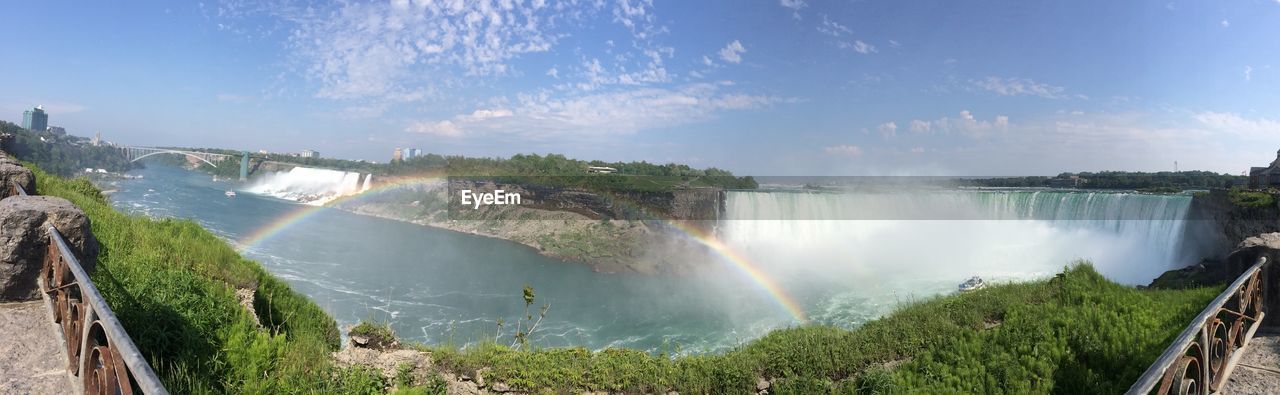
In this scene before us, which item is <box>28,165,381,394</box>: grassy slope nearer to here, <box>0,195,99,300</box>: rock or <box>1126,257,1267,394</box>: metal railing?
<box>0,195,99,300</box>: rock

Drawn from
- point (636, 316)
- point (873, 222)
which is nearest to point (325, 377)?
point (636, 316)

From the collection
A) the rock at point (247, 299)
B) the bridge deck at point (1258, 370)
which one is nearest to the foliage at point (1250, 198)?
the bridge deck at point (1258, 370)

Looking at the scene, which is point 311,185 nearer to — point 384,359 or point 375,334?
point 375,334

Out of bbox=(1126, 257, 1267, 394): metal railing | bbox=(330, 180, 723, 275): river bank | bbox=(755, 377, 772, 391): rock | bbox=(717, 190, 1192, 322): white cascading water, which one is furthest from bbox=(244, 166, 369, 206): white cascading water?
bbox=(1126, 257, 1267, 394): metal railing

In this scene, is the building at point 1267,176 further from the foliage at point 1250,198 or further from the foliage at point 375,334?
the foliage at point 375,334

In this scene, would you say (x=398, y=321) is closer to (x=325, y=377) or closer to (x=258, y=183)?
(x=325, y=377)
